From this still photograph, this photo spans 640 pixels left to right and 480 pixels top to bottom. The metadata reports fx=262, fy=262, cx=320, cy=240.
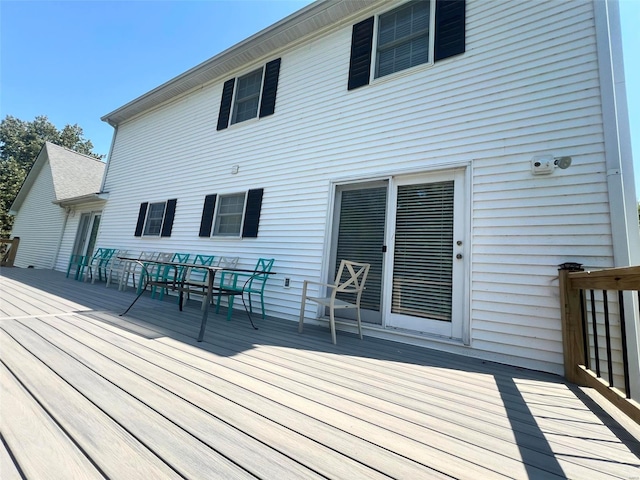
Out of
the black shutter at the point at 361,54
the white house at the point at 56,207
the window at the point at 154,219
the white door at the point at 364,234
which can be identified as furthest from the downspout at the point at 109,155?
the white door at the point at 364,234

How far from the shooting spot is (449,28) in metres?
3.38

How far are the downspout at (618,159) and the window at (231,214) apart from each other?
4298 mm

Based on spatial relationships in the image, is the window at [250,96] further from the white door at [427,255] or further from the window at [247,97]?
the white door at [427,255]

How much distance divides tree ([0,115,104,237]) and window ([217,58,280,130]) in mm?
20494

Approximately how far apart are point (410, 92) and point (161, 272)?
5808 mm

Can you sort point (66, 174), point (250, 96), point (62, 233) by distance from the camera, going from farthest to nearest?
point (66, 174) → point (62, 233) → point (250, 96)

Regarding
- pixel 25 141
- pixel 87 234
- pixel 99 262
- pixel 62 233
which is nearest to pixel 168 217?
pixel 99 262

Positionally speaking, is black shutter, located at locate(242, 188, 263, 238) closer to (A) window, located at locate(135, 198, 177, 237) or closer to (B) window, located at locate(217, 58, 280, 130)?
(B) window, located at locate(217, 58, 280, 130)

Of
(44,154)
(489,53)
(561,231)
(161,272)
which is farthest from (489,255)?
(44,154)

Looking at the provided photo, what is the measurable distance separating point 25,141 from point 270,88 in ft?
104

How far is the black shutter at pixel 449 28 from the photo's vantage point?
10.8ft

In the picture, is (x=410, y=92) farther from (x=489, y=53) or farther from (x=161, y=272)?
(x=161, y=272)

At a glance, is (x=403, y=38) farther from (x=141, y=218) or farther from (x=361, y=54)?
(x=141, y=218)

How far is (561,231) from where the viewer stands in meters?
2.47
